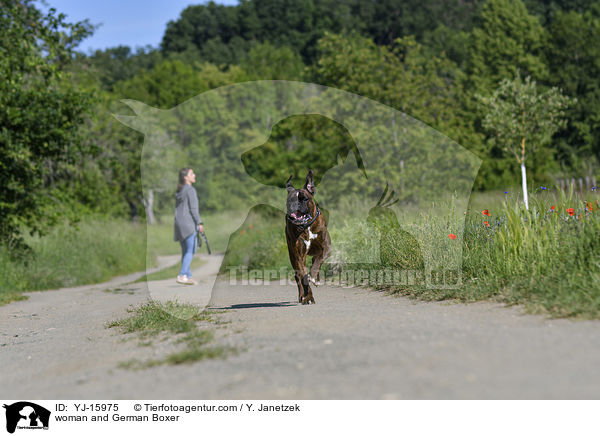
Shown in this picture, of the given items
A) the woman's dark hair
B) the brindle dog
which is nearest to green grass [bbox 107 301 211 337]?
the brindle dog

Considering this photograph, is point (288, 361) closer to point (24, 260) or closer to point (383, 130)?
point (24, 260)

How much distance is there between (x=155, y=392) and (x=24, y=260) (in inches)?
546

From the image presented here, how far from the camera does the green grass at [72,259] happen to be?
1534 cm

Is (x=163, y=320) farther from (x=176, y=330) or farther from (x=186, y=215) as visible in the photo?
(x=186, y=215)

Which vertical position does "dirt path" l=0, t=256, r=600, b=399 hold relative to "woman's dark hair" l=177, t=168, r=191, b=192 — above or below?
below

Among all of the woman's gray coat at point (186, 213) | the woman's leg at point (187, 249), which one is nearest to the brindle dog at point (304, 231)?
the woman's gray coat at point (186, 213)

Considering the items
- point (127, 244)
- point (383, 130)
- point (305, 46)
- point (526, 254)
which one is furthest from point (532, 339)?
point (305, 46)

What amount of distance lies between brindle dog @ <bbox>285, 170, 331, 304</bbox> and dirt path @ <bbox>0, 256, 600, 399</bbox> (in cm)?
56

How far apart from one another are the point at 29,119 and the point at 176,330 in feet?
36.0

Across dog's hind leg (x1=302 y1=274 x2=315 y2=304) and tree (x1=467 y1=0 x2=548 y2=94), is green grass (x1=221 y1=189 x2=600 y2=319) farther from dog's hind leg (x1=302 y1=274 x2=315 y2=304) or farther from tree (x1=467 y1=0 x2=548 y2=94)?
tree (x1=467 y1=0 x2=548 y2=94)

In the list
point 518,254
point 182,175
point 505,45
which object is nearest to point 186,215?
point 182,175

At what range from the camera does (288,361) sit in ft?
15.2
